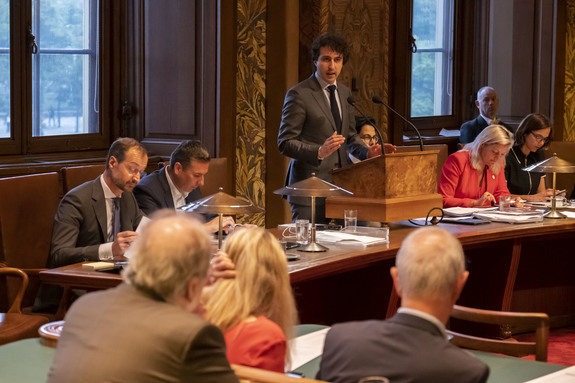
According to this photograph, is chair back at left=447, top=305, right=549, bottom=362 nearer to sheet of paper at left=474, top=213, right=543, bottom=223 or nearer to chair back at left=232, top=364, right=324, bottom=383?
chair back at left=232, top=364, right=324, bottom=383

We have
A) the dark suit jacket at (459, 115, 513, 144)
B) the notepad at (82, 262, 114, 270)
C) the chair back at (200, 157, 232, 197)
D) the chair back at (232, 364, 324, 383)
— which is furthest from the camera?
the dark suit jacket at (459, 115, 513, 144)

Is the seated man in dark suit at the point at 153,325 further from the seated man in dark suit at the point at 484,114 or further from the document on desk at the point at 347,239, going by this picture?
the seated man in dark suit at the point at 484,114

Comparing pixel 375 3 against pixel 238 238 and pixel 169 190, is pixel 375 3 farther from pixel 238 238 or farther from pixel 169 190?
pixel 238 238

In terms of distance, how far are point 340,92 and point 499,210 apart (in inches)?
45.5

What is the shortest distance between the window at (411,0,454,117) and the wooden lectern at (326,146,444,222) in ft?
11.6

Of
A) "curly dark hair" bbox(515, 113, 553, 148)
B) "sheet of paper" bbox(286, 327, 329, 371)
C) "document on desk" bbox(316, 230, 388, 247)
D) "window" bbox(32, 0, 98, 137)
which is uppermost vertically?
"window" bbox(32, 0, 98, 137)

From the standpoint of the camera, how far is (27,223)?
425 cm

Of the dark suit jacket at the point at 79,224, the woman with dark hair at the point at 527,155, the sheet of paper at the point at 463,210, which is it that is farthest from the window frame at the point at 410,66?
the dark suit jacket at the point at 79,224

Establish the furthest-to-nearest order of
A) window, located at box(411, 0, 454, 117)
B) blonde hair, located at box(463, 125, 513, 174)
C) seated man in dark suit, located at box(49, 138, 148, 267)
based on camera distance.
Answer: window, located at box(411, 0, 454, 117) < blonde hair, located at box(463, 125, 513, 174) < seated man in dark suit, located at box(49, 138, 148, 267)

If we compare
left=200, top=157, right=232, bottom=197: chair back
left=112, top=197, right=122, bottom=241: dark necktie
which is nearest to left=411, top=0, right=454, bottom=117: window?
left=200, top=157, right=232, bottom=197: chair back

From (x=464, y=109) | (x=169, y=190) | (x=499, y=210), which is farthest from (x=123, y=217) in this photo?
(x=464, y=109)

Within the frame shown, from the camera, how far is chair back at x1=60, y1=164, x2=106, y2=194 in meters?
4.50

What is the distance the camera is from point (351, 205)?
4.68m

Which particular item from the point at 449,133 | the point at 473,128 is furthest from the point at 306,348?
the point at 449,133
